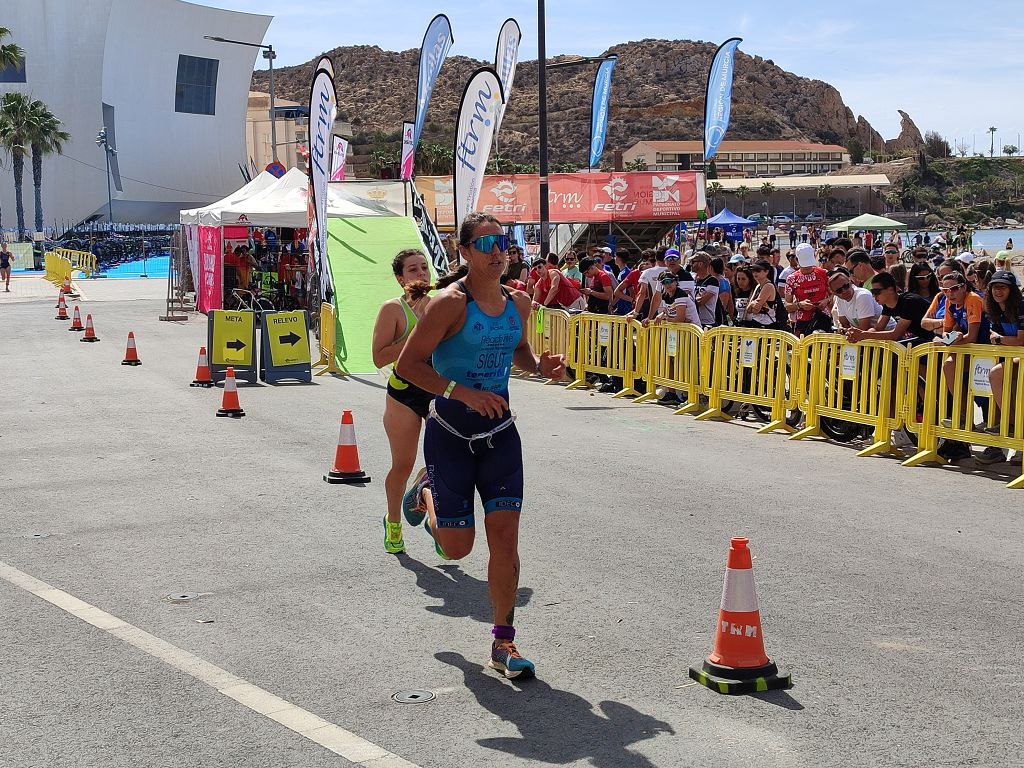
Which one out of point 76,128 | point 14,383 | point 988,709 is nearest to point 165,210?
point 76,128

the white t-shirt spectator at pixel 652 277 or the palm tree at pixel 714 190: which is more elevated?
the palm tree at pixel 714 190

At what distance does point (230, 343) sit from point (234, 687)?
12.8 meters

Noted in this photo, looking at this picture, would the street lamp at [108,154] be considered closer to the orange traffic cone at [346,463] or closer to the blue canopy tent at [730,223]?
the blue canopy tent at [730,223]

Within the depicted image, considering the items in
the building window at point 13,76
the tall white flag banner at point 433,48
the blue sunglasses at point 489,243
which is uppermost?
the building window at point 13,76

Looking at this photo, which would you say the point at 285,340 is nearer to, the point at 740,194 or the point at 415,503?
the point at 415,503

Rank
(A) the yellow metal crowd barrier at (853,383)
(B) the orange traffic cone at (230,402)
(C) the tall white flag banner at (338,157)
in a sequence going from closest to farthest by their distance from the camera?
(A) the yellow metal crowd barrier at (853,383) → (B) the orange traffic cone at (230,402) → (C) the tall white flag banner at (338,157)

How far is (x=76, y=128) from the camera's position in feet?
316

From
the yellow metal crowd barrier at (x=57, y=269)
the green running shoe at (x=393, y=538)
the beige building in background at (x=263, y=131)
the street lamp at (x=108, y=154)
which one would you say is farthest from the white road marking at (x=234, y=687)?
the beige building in background at (x=263, y=131)

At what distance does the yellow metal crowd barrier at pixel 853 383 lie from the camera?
11102mm

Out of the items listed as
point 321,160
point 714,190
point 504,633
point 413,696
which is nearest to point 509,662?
point 504,633

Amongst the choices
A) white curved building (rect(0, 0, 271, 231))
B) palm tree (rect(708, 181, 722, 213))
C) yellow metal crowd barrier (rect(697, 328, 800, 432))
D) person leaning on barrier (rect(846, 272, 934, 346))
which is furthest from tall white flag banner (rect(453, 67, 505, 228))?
palm tree (rect(708, 181, 722, 213))

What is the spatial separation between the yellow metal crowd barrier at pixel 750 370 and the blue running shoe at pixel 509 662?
311 inches

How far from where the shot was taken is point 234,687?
496 centimetres

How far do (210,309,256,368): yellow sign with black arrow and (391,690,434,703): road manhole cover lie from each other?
12.9 m
